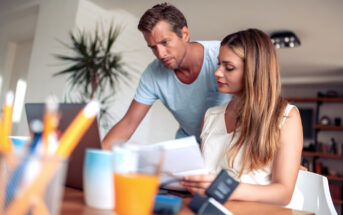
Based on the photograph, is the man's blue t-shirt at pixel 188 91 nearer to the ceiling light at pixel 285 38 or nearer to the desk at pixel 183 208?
the desk at pixel 183 208

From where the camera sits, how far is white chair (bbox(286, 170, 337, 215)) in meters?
1.26

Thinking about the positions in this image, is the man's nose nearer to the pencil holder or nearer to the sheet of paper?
the sheet of paper

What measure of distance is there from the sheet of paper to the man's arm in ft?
2.44

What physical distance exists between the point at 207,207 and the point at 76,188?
15.4 inches

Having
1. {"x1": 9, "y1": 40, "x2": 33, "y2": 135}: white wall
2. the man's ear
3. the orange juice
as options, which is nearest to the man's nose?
the man's ear

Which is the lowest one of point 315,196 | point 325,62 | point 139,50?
point 315,196

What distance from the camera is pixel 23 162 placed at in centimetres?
37

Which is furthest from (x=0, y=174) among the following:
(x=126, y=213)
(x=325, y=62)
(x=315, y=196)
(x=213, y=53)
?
(x=325, y=62)

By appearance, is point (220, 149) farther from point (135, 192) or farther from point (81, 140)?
point (135, 192)

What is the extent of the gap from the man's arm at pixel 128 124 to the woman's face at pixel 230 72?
58 cm

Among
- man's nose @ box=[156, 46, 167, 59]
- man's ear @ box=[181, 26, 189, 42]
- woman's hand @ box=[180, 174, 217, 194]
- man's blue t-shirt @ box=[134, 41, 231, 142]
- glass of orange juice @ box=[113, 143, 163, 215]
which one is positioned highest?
man's ear @ box=[181, 26, 189, 42]

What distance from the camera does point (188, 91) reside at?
1755 mm

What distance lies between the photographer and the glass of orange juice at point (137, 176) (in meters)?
0.52

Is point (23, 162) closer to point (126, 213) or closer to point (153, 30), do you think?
point (126, 213)
